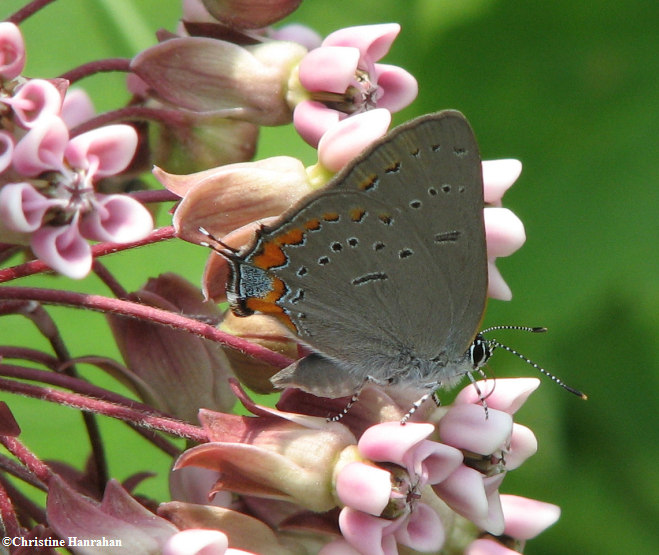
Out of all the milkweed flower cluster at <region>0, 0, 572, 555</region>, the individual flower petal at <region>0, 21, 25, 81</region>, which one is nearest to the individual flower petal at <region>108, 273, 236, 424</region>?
the milkweed flower cluster at <region>0, 0, 572, 555</region>

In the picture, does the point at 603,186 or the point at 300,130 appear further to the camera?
the point at 603,186

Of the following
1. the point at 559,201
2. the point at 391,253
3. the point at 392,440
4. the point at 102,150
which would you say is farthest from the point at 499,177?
the point at 559,201

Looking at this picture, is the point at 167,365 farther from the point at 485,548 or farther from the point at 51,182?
the point at 485,548

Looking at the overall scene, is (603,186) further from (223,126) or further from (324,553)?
(324,553)

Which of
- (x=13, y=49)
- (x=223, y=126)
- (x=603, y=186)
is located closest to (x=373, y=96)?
(x=223, y=126)

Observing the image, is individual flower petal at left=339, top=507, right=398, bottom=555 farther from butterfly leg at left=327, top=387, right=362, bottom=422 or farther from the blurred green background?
the blurred green background

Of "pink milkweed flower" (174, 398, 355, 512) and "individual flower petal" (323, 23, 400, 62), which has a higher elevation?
"individual flower petal" (323, 23, 400, 62)

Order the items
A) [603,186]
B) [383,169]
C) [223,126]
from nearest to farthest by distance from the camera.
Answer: [383,169]
[223,126]
[603,186]
